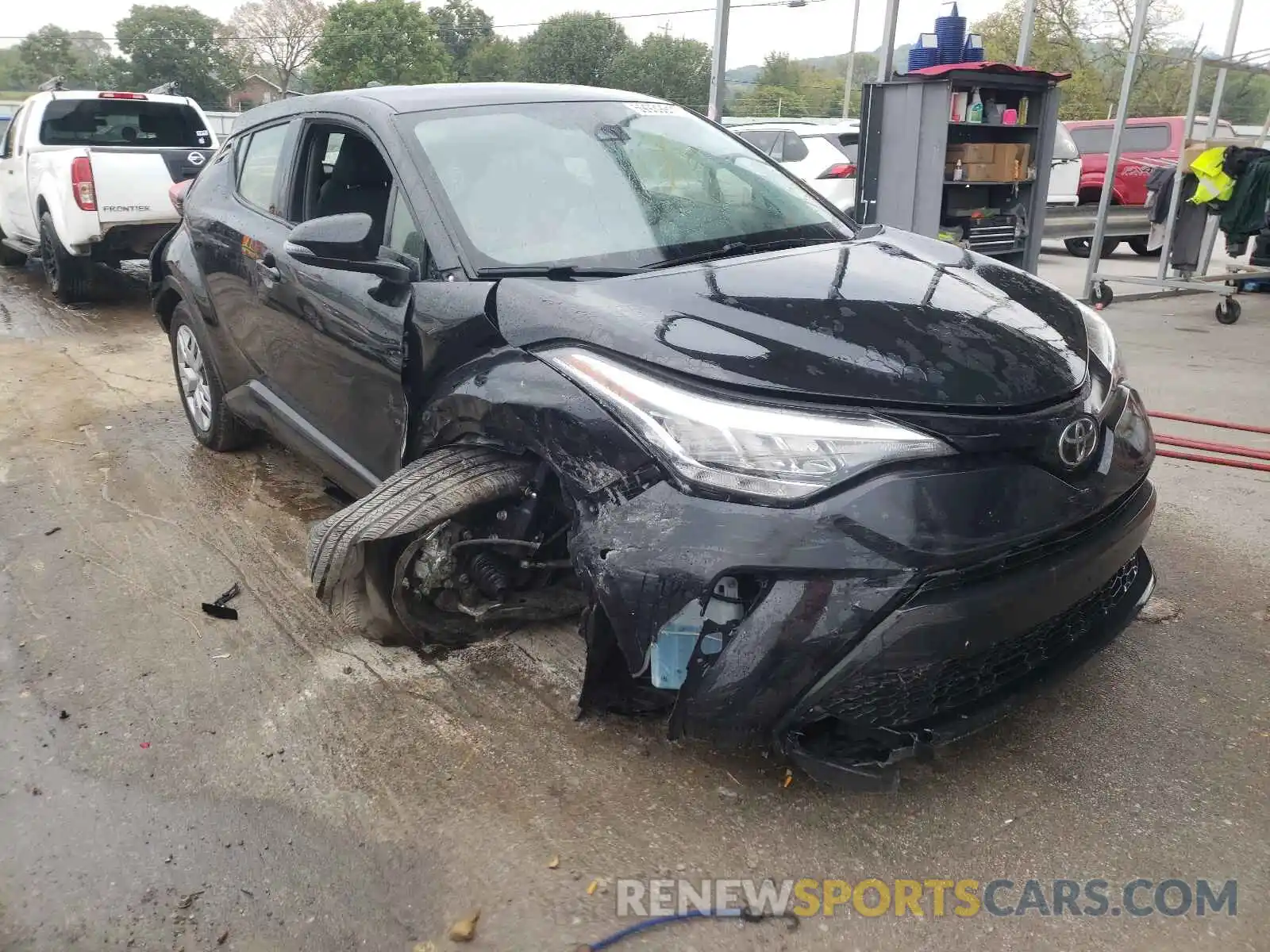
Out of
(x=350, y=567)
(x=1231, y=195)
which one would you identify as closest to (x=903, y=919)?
(x=350, y=567)

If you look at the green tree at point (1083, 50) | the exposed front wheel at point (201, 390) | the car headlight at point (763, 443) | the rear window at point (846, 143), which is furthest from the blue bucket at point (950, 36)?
the green tree at point (1083, 50)

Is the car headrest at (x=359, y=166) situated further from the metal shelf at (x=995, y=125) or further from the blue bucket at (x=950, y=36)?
the blue bucket at (x=950, y=36)

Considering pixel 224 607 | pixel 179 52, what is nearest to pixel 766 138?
pixel 224 607

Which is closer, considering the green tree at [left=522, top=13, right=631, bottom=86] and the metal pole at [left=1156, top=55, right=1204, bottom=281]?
the metal pole at [left=1156, top=55, right=1204, bottom=281]

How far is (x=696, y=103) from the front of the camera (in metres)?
48.5

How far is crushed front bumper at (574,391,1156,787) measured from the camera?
2.01m

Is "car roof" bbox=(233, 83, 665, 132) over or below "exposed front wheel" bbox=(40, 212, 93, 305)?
over

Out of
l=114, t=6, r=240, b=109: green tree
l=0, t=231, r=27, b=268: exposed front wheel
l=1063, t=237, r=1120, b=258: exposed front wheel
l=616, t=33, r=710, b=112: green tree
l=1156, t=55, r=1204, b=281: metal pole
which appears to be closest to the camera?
l=1156, t=55, r=1204, b=281: metal pole

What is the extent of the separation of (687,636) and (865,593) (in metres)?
0.43

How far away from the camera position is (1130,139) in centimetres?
1433

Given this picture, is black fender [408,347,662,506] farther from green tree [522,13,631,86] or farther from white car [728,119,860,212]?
Result: green tree [522,13,631,86]

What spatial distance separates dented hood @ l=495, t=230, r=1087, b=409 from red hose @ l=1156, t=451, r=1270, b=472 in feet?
8.01

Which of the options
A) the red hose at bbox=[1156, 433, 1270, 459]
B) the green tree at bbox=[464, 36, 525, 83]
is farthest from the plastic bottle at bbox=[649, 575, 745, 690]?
the green tree at bbox=[464, 36, 525, 83]

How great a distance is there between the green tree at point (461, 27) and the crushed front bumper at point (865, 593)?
217ft
